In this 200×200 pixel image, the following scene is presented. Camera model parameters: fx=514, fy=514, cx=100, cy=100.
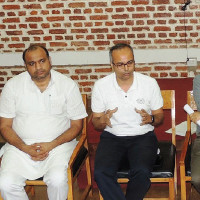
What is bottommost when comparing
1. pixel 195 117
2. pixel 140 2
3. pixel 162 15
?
pixel 195 117

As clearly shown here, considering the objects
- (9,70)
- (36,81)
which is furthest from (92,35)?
(36,81)

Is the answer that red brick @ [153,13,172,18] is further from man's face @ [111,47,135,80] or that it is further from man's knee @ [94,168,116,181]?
man's knee @ [94,168,116,181]

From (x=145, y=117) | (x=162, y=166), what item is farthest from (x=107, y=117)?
(x=162, y=166)

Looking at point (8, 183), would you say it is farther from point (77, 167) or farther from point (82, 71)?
point (82, 71)

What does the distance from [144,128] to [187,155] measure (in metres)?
0.36

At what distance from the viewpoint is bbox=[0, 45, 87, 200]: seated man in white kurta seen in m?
3.64

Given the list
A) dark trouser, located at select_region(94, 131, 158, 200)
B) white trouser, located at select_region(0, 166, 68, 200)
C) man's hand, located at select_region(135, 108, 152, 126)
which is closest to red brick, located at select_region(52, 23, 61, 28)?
dark trouser, located at select_region(94, 131, 158, 200)

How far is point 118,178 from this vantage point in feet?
11.3

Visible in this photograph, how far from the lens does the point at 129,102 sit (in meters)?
3.65

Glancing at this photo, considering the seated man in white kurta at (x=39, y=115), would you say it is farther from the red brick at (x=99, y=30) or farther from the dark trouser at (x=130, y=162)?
the red brick at (x=99, y=30)

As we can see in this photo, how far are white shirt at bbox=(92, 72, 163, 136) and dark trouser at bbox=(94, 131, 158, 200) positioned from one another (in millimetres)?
65

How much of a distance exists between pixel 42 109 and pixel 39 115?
5cm

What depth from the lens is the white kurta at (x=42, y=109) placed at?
3.72m

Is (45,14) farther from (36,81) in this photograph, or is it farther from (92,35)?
(36,81)
